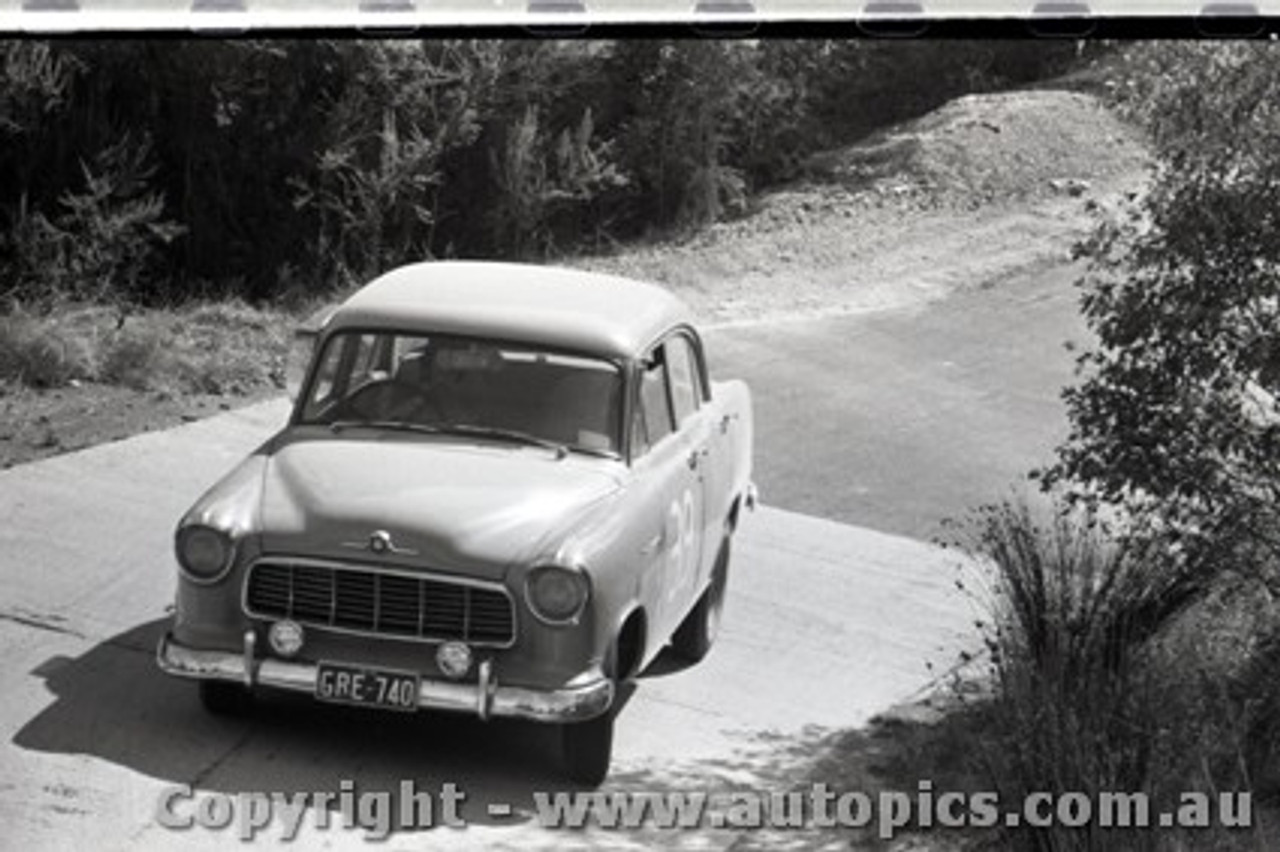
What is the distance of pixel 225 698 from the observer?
604 cm

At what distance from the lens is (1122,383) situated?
660 cm

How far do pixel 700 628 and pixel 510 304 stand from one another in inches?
36.9

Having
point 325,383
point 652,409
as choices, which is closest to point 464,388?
point 325,383

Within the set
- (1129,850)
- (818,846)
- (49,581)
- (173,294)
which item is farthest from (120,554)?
(1129,850)

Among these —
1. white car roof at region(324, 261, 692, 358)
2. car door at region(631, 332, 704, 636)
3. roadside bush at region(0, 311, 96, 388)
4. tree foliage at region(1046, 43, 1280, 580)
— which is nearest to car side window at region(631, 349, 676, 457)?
car door at region(631, 332, 704, 636)

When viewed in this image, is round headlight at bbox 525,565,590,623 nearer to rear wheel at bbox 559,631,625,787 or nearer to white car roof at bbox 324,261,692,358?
rear wheel at bbox 559,631,625,787

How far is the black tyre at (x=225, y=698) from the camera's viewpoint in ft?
19.5

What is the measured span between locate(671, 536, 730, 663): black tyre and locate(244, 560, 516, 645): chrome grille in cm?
58

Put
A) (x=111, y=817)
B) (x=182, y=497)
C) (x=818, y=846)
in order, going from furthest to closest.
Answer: (x=182, y=497)
(x=818, y=846)
(x=111, y=817)

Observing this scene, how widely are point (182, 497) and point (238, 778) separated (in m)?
0.93

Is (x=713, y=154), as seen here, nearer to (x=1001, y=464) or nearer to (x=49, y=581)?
(x=1001, y=464)

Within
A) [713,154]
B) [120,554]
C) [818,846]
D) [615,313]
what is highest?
[713,154]

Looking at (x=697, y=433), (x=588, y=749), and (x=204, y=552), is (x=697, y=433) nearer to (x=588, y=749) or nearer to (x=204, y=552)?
(x=588, y=749)

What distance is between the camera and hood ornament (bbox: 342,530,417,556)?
6.05 meters
